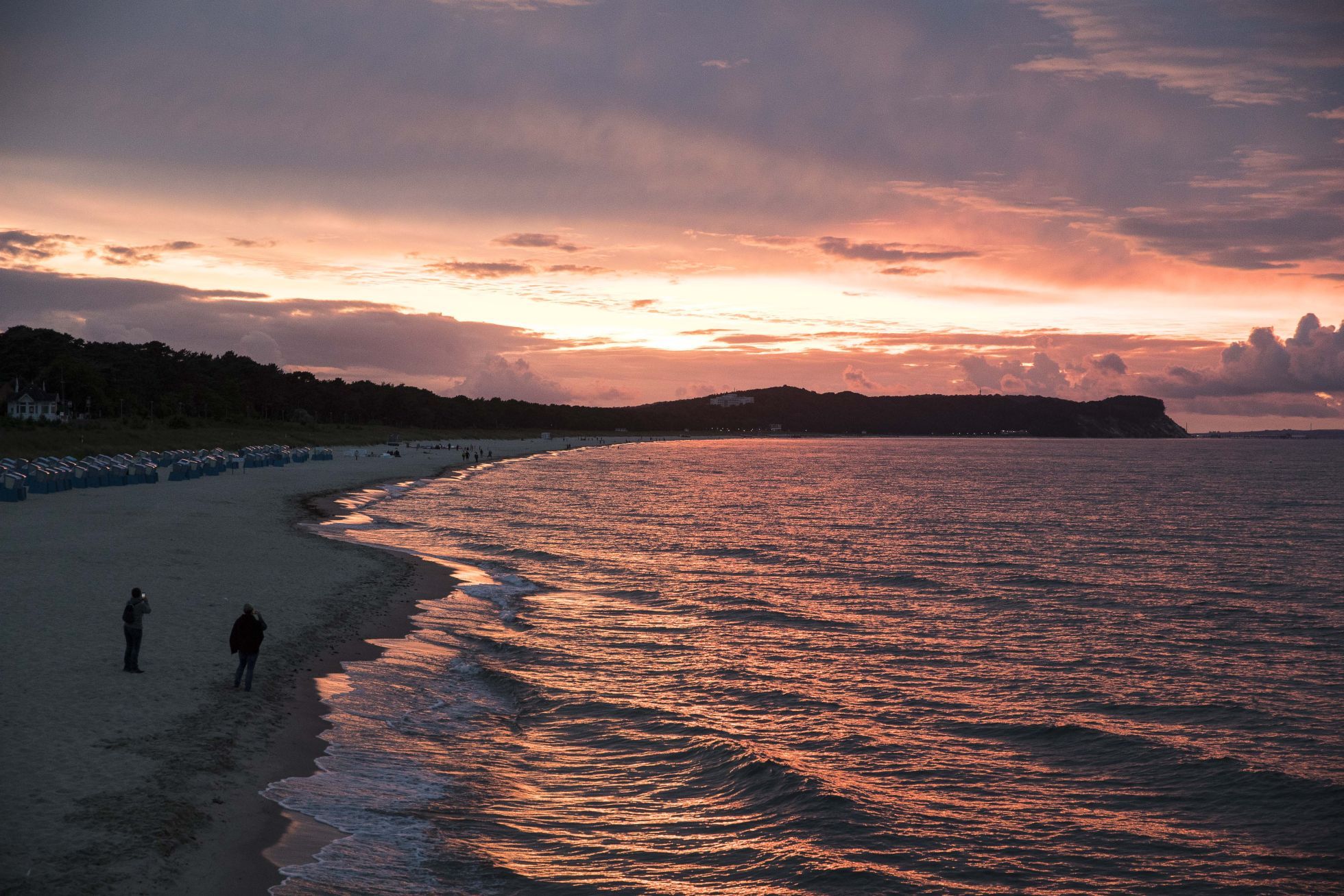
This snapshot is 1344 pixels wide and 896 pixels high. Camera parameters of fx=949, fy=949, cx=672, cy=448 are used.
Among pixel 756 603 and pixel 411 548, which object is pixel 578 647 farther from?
pixel 411 548

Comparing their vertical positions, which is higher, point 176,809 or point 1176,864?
point 176,809

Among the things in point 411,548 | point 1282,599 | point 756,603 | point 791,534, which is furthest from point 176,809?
point 791,534

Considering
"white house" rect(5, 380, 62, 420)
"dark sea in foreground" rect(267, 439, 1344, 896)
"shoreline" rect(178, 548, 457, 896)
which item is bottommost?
"dark sea in foreground" rect(267, 439, 1344, 896)

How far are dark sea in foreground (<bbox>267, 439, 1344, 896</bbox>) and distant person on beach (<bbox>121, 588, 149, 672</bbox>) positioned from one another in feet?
13.3

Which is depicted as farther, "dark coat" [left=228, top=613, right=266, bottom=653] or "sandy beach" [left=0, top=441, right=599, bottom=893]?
"dark coat" [left=228, top=613, right=266, bottom=653]

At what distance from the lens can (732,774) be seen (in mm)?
17578

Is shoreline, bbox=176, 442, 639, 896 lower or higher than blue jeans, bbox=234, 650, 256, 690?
lower

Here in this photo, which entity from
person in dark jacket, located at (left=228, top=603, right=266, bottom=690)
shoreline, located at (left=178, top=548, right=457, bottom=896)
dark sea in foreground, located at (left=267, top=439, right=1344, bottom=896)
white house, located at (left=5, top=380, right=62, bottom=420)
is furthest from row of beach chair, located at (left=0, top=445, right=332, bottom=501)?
white house, located at (left=5, top=380, right=62, bottom=420)

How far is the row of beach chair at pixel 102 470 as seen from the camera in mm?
54531

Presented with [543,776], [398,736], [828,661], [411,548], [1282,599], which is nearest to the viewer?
[543,776]

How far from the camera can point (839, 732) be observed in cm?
2030

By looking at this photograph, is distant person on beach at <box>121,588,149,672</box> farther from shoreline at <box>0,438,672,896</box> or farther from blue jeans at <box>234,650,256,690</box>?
blue jeans at <box>234,650,256,690</box>

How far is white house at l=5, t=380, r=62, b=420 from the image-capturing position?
134 m

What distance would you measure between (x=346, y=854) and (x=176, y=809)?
2.43 meters
